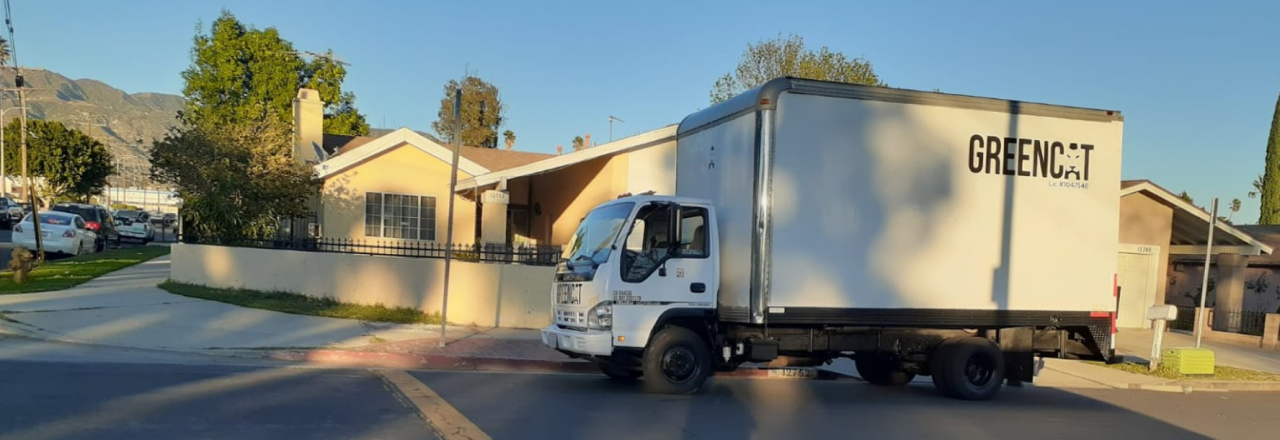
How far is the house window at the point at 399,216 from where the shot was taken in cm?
2231

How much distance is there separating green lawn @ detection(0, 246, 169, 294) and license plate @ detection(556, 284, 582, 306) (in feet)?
39.1

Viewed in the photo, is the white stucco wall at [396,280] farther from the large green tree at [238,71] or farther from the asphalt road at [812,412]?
the large green tree at [238,71]

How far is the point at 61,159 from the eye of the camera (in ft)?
184

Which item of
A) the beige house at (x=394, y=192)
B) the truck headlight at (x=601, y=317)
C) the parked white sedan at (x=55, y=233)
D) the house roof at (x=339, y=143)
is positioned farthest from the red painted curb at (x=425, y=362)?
the parked white sedan at (x=55, y=233)

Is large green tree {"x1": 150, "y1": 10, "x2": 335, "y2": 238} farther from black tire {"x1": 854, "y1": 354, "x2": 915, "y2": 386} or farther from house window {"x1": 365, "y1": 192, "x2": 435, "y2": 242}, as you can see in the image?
black tire {"x1": 854, "y1": 354, "x2": 915, "y2": 386}

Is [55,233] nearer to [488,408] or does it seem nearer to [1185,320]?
[488,408]

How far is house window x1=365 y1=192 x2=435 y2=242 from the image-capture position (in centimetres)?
2231

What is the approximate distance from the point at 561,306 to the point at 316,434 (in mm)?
3635

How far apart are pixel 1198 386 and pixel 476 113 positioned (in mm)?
38744

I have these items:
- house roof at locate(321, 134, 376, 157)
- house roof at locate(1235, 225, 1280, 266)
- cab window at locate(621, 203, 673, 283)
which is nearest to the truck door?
cab window at locate(621, 203, 673, 283)

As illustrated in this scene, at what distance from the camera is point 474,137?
4706cm

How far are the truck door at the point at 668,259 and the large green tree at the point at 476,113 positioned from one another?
37.9 meters

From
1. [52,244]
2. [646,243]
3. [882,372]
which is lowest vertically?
[882,372]

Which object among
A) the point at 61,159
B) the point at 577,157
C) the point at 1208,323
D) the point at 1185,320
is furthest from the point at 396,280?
the point at 61,159
